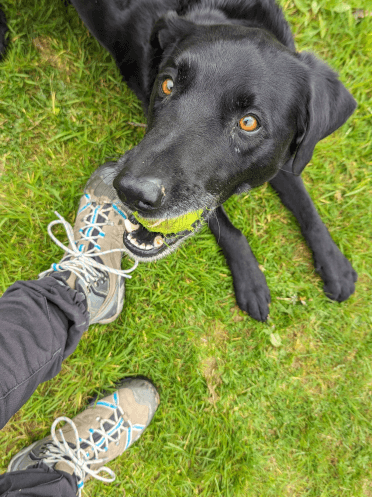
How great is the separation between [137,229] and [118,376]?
1.39 meters

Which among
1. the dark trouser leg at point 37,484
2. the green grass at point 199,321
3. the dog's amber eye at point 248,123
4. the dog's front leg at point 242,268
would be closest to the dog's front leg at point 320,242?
the green grass at point 199,321

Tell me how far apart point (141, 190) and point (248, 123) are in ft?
2.17

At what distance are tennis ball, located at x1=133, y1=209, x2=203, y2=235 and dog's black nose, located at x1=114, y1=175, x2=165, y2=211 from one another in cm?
25

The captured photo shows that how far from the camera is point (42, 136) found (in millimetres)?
2971

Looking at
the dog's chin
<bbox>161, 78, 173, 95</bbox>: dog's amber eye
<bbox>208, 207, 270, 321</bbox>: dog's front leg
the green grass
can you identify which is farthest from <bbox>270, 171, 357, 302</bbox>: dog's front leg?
<bbox>161, 78, 173, 95</bbox>: dog's amber eye

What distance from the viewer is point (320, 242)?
9.61ft

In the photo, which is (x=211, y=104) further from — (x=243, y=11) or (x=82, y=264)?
(x=82, y=264)

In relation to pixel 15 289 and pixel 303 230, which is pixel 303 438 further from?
pixel 15 289

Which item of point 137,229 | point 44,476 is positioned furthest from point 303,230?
point 44,476

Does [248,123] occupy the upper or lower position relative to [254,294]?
upper

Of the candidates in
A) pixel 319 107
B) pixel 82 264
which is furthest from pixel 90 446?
pixel 319 107

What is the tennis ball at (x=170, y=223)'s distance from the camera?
6.41ft

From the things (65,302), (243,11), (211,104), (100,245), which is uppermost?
(243,11)

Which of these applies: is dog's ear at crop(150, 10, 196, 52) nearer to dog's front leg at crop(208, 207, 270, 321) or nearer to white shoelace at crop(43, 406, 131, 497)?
dog's front leg at crop(208, 207, 270, 321)
